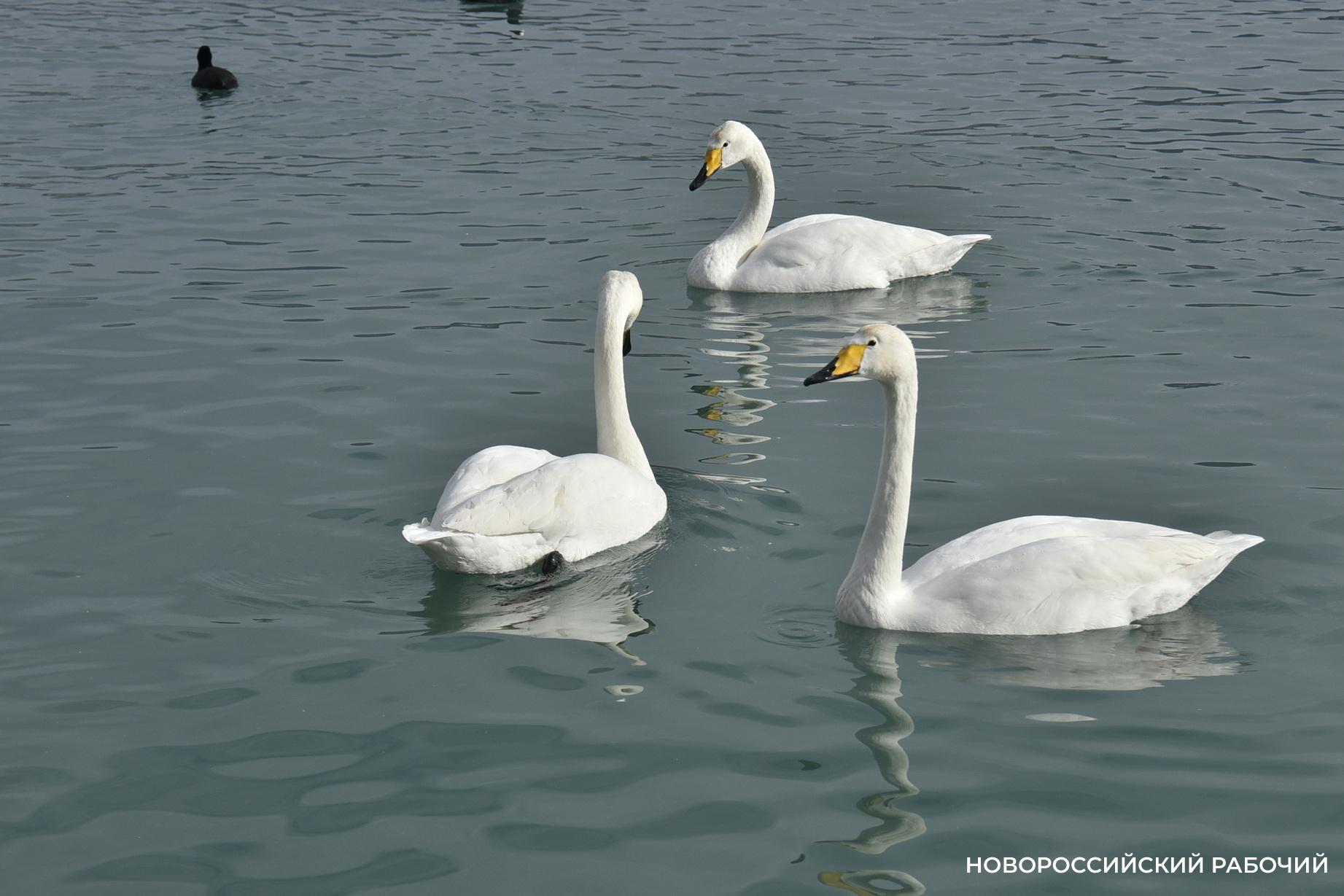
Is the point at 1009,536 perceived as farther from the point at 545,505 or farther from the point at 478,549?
the point at 478,549

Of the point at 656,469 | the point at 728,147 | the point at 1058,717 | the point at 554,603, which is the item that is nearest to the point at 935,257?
the point at 728,147

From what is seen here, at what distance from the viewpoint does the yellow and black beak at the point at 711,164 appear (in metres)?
15.4

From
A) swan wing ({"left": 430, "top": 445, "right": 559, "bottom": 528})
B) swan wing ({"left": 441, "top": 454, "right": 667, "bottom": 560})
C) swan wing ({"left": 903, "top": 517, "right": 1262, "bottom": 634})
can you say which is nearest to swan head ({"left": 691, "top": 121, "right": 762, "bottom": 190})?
swan wing ({"left": 430, "top": 445, "right": 559, "bottom": 528})

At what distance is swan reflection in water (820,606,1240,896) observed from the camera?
7.32 m

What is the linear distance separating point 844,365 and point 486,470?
2210 mm

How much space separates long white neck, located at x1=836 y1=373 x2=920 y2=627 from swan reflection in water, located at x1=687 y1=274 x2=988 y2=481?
2.93m

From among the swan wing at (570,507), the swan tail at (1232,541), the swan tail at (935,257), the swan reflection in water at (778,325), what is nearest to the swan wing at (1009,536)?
the swan tail at (1232,541)

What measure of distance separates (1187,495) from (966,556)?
Result: 2.25 m

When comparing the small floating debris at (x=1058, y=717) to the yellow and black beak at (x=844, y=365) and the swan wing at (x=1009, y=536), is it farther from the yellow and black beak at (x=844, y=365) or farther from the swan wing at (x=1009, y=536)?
the yellow and black beak at (x=844, y=365)

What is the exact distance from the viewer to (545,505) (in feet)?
28.9

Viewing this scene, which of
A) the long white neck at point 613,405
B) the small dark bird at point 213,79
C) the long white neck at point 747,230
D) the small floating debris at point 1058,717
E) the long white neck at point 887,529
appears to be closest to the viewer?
the small floating debris at point 1058,717

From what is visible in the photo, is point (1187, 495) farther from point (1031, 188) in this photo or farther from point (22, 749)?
point (1031, 188)

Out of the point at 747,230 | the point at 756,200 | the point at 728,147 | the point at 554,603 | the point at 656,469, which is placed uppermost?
the point at 728,147

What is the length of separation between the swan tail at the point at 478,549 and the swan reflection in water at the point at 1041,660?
167 centimetres
